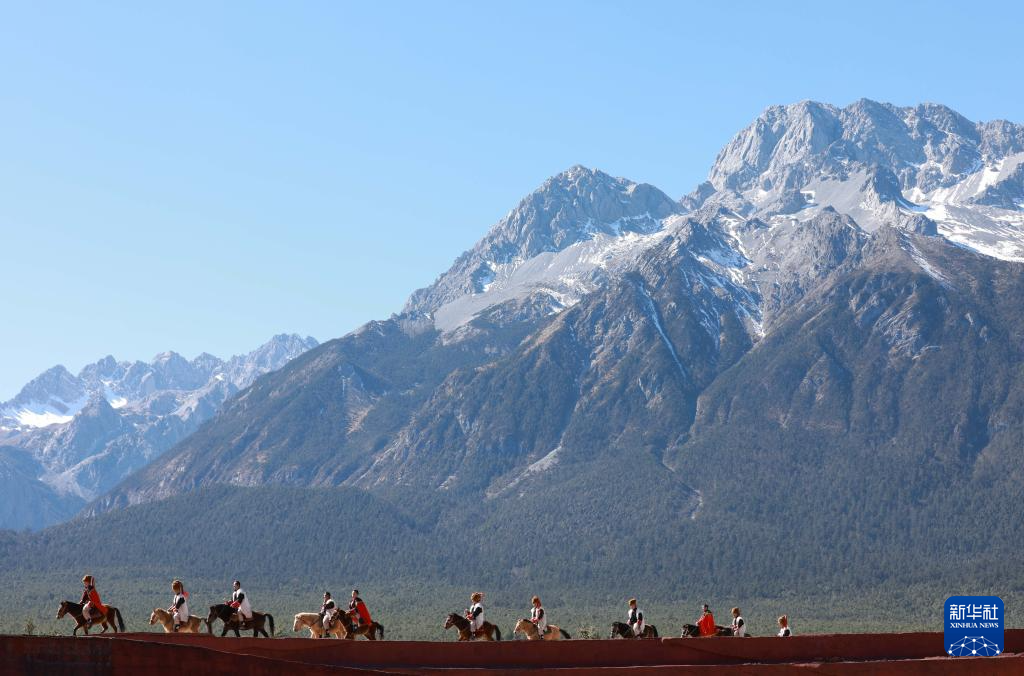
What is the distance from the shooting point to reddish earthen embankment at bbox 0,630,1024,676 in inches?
1774

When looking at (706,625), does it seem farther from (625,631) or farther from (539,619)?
(539,619)

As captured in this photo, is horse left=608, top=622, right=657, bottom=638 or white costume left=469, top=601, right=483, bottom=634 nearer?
white costume left=469, top=601, right=483, bottom=634

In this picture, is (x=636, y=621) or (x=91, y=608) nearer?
(x=91, y=608)

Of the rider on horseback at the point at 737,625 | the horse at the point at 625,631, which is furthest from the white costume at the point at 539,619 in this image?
the rider on horseback at the point at 737,625

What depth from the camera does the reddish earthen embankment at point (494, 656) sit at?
45062 mm

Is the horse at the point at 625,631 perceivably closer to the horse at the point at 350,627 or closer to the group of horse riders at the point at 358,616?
the group of horse riders at the point at 358,616

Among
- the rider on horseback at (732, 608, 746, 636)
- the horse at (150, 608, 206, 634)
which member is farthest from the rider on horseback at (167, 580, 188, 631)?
the rider on horseback at (732, 608, 746, 636)

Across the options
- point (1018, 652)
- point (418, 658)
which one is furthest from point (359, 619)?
point (1018, 652)

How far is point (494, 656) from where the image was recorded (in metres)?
55.2

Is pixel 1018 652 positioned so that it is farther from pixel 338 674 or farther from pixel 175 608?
pixel 175 608

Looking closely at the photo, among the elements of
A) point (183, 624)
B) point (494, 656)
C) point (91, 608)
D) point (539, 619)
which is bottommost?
point (494, 656)

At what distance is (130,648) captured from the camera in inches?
1781

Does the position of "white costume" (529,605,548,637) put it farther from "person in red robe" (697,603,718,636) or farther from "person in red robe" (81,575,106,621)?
"person in red robe" (81,575,106,621)

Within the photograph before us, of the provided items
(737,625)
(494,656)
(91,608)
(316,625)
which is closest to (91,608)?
(91,608)
